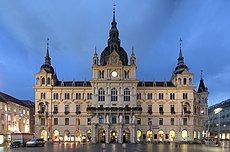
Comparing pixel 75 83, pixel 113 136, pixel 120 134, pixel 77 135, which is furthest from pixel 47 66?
pixel 120 134

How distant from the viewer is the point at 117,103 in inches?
5640

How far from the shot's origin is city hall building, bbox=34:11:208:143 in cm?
14325

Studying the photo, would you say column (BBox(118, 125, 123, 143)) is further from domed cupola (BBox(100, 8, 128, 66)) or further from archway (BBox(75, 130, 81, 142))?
domed cupola (BBox(100, 8, 128, 66))

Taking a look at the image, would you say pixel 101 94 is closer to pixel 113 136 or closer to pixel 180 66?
pixel 113 136

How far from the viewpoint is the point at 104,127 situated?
5423 inches

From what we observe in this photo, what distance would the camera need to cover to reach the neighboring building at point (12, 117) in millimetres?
125456

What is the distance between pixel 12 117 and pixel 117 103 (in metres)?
34.2

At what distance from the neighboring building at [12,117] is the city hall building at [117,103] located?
7.10 metres

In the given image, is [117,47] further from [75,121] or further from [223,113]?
[223,113]

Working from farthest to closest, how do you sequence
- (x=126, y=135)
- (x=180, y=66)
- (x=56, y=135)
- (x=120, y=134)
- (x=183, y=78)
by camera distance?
(x=180, y=66)
(x=183, y=78)
(x=56, y=135)
(x=126, y=135)
(x=120, y=134)

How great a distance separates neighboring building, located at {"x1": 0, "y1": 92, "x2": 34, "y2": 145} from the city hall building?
23.3ft

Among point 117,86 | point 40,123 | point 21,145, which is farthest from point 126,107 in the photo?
point 21,145

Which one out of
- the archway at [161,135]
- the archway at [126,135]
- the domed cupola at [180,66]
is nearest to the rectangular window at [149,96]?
the archway at [161,135]

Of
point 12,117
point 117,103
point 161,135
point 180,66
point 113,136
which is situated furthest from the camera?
point 180,66
